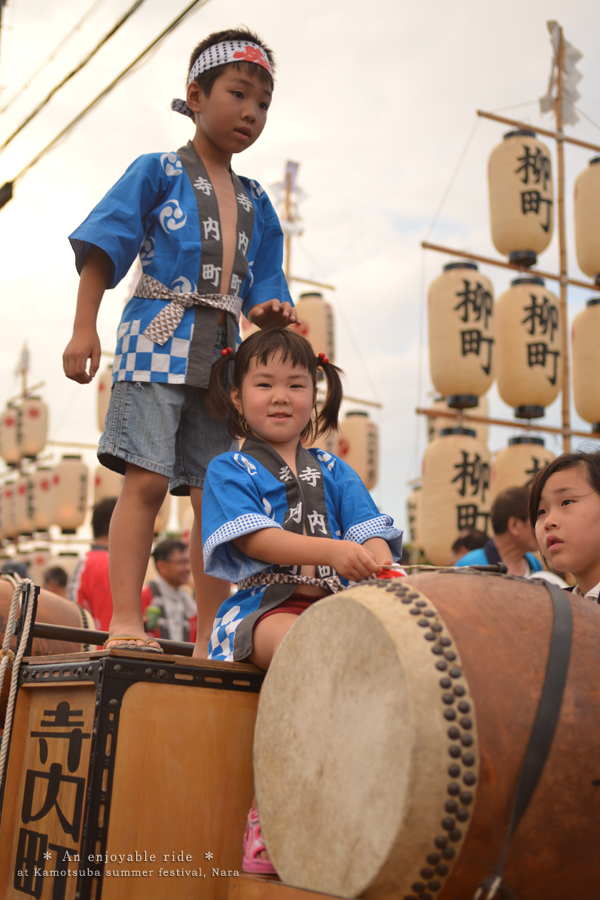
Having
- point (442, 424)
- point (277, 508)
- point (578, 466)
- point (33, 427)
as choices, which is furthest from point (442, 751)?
point (33, 427)

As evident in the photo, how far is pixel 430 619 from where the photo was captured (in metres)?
1.17

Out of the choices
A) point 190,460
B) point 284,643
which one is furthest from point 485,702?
point 190,460

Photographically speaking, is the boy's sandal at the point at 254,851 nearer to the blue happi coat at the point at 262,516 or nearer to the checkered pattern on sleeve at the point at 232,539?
the blue happi coat at the point at 262,516

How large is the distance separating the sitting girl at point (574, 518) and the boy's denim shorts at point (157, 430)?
1.06 metres

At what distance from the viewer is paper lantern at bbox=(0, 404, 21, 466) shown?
21.8 metres

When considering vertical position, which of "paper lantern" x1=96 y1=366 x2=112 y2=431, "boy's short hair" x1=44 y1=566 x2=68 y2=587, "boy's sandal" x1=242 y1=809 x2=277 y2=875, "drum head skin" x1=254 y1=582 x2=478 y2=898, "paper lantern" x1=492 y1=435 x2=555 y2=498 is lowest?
"boy's sandal" x1=242 y1=809 x2=277 y2=875

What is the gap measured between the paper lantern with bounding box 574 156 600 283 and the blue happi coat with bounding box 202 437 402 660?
9.49 m

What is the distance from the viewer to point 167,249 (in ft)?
7.79

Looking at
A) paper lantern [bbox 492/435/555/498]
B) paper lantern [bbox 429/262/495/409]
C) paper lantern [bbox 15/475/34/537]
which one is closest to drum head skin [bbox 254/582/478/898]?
paper lantern [bbox 492/435/555/498]

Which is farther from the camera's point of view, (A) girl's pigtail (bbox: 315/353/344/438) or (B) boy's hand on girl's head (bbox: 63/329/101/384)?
(A) girl's pigtail (bbox: 315/353/344/438)

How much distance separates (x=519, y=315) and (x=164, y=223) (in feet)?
27.7

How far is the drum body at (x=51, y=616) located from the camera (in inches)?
109

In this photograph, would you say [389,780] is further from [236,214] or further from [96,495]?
→ [96,495]

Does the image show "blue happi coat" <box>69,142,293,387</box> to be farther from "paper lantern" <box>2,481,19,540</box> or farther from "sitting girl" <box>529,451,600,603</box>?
"paper lantern" <box>2,481,19,540</box>
